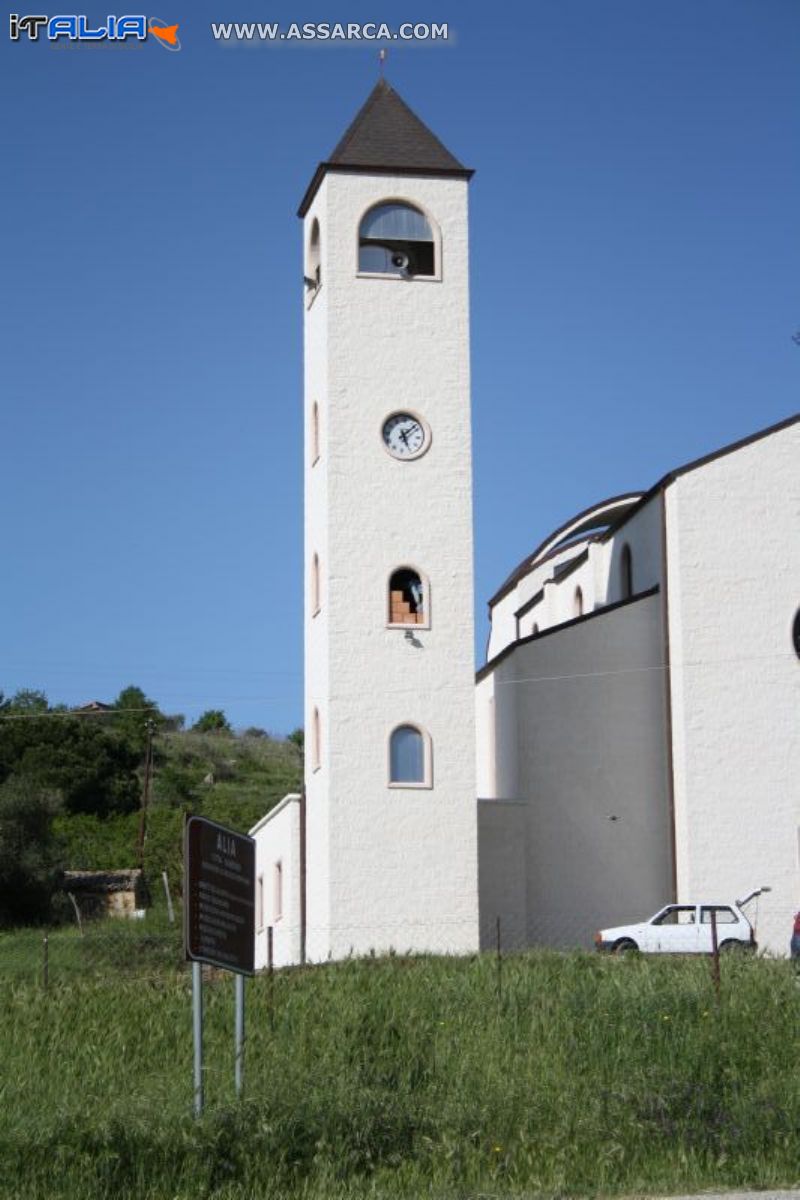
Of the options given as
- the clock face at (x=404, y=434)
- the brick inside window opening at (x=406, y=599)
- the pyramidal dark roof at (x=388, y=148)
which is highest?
the pyramidal dark roof at (x=388, y=148)

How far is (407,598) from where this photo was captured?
3253 centimetres

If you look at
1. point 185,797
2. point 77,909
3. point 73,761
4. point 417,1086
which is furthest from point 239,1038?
point 185,797

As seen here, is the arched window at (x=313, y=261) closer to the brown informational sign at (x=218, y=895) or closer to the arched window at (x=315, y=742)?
the arched window at (x=315, y=742)

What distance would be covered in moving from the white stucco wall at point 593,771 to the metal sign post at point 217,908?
19291 millimetres

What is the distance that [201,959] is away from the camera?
14.2 meters

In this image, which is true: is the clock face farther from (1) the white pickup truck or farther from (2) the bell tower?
(1) the white pickup truck

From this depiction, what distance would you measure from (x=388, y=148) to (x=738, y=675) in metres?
11.0

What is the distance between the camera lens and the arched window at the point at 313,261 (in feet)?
113

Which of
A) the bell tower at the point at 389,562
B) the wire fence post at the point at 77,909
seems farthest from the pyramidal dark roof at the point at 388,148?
the wire fence post at the point at 77,909

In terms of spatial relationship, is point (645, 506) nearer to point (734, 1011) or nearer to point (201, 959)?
point (734, 1011)

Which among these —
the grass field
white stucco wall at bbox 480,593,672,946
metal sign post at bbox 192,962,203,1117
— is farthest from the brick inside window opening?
metal sign post at bbox 192,962,203,1117

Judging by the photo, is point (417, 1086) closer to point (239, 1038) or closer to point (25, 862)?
point (239, 1038)

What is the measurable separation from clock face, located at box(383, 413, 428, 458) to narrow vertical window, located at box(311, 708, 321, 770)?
4.59m

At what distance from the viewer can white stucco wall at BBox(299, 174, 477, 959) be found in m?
31.2
